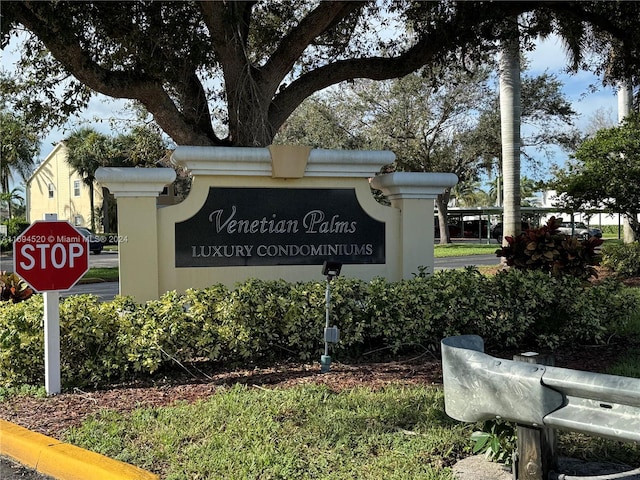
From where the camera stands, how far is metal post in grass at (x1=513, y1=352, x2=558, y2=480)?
10.9 ft

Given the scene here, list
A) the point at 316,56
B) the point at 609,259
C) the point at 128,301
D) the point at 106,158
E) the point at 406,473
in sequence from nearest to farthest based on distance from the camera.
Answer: the point at 406,473, the point at 128,301, the point at 316,56, the point at 609,259, the point at 106,158

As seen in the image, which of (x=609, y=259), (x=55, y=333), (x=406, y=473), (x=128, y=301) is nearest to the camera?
(x=406, y=473)

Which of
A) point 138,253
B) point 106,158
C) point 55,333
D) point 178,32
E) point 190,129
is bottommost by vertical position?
point 55,333

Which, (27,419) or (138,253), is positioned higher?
(138,253)

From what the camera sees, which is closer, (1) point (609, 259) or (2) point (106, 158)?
(1) point (609, 259)

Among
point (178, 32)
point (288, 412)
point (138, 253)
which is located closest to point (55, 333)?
point (138, 253)

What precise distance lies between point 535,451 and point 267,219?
506 centimetres

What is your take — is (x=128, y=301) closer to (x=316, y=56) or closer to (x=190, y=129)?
(x=190, y=129)

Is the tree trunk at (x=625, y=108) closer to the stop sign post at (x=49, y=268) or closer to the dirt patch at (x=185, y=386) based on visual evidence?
the dirt patch at (x=185, y=386)

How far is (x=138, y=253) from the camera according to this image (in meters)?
7.42

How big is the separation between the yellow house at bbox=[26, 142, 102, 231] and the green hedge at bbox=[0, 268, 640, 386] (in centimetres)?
4506

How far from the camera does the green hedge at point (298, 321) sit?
5.88 meters

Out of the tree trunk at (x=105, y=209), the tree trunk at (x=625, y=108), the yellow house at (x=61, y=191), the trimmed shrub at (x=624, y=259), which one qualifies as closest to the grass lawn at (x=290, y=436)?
the trimmed shrub at (x=624, y=259)

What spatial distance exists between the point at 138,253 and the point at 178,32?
12.2 ft
